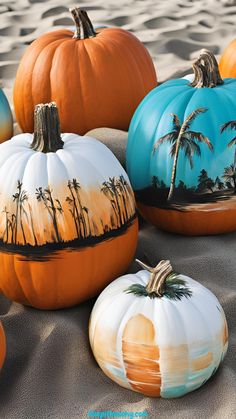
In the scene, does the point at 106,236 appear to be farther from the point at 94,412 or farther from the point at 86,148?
the point at 94,412

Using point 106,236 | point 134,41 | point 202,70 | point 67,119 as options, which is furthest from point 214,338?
point 134,41

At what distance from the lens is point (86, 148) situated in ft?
7.07

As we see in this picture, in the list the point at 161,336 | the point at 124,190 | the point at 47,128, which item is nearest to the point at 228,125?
the point at 124,190

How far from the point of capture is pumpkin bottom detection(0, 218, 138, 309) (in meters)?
2.10

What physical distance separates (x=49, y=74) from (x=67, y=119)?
0.64 feet

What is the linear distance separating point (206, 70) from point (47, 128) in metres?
0.63

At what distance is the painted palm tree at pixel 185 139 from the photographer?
93.0 inches

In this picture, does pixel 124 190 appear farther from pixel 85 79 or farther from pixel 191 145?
pixel 85 79

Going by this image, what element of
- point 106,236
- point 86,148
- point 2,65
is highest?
point 86,148

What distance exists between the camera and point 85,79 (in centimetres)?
296

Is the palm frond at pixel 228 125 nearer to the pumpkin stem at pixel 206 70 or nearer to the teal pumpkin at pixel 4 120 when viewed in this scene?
the pumpkin stem at pixel 206 70

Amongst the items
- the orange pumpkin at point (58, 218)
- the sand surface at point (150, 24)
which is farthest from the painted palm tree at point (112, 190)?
the sand surface at point (150, 24)

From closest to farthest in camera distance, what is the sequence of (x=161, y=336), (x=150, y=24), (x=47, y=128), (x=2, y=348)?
1. (x=161, y=336)
2. (x=2, y=348)
3. (x=47, y=128)
4. (x=150, y=24)

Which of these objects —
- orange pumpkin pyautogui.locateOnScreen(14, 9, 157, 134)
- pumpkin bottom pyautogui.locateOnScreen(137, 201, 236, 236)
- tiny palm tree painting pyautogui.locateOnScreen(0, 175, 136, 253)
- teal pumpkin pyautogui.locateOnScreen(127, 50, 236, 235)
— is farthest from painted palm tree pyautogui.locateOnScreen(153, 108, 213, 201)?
orange pumpkin pyautogui.locateOnScreen(14, 9, 157, 134)
